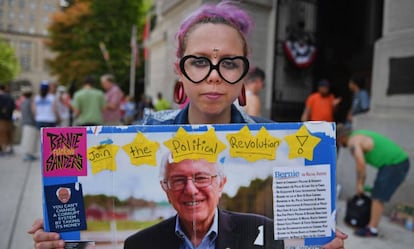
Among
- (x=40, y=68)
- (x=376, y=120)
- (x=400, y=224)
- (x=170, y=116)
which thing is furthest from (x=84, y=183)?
(x=40, y=68)

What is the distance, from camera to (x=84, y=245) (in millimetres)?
1211

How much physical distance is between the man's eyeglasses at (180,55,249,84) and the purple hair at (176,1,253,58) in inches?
4.3

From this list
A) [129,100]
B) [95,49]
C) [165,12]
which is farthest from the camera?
[95,49]

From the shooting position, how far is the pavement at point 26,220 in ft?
13.5

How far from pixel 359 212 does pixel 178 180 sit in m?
4.15

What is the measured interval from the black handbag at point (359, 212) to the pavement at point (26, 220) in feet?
0.45

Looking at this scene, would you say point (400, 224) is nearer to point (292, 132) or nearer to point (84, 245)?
point (292, 132)

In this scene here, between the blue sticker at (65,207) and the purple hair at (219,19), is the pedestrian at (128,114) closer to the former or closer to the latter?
the purple hair at (219,19)

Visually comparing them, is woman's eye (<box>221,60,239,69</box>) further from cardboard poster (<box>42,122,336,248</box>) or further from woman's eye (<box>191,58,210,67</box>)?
cardboard poster (<box>42,122,336,248</box>)

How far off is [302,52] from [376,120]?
418 cm

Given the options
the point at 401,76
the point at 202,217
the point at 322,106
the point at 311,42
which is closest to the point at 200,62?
the point at 202,217

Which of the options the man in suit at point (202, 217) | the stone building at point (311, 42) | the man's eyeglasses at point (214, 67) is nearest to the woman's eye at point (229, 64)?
the man's eyeglasses at point (214, 67)

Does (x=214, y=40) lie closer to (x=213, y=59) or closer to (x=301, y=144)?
(x=213, y=59)

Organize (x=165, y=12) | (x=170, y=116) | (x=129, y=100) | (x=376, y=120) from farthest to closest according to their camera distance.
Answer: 1. (x=129, y=100)
2. (x=165, y=12)
3. (x=376, y=120)
4. (x=170, y=116)
